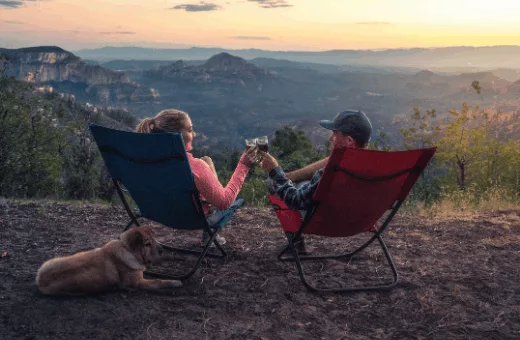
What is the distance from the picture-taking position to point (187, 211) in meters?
3.41

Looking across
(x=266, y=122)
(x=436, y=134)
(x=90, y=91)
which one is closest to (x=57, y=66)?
(x=90, y=91)

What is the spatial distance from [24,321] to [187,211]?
1.19 meters

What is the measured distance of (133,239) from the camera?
10.8ft

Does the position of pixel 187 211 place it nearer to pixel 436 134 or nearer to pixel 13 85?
pixel 13 85

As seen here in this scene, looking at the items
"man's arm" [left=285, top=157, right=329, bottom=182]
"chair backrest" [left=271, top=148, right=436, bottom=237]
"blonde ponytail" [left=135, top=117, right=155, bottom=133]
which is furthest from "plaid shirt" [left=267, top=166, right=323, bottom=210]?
"blonde ponytail" [left=135, top=117, right=155, bottom=133]

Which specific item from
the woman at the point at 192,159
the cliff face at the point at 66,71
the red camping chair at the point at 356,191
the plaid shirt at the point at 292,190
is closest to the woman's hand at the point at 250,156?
the woman at the point at 192,159

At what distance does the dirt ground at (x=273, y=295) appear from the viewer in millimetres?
2785

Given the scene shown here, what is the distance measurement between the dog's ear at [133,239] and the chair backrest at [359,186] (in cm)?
115

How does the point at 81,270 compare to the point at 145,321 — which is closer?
the point at 145,321

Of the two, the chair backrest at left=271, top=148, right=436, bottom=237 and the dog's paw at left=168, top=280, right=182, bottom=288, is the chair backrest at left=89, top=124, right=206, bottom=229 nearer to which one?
the dog's paw at left=168, top=280, right=182, bottom=288

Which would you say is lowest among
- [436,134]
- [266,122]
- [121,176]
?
[266,122]

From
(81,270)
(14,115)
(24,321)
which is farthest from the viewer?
(14,115)

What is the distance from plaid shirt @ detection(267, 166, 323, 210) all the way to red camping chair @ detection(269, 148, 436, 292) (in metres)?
0.08

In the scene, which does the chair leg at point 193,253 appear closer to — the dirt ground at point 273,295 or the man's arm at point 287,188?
the dirt ground at point 273,295
